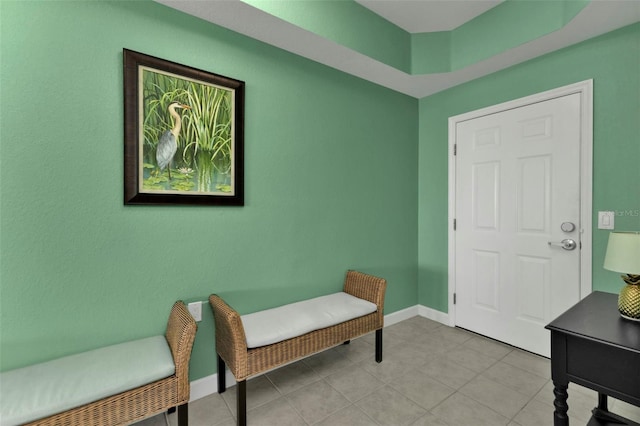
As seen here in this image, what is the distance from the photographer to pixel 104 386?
120cm

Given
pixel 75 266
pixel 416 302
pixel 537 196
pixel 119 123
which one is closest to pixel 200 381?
pixel 75 266

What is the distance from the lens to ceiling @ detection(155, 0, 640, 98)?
1.77m

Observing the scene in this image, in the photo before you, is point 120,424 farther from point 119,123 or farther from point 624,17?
point 624,17

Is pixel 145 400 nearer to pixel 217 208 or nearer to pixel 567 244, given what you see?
pixel 217 208

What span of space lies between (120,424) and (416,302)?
276 centimetres

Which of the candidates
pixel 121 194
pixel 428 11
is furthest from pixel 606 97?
pixel 121 194

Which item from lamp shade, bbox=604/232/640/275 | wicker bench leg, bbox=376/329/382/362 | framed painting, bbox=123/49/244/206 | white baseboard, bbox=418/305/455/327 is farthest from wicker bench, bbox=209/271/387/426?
lamp shade, bbox=604/232/640/275

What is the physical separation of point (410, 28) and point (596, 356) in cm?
265

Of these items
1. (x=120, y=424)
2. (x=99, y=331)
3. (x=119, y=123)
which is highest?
(x=119, y=123)

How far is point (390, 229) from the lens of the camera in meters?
2.96

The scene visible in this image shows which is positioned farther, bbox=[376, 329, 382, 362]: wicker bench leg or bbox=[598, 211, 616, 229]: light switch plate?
bbox=[376, 329, 382, 362]: wicker bench leg

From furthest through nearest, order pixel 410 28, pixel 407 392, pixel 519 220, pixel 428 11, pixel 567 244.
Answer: pixel 410 28, pixel 519 220, pixel 428 11, pixel 567 244, pixel 407 392

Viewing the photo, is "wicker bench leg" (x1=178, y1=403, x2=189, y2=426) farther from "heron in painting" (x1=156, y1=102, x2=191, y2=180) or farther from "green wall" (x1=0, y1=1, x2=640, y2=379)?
"heron in painting" (x1=156, y1=102, x2=191, y2=180)

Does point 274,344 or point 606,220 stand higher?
point 606,220
